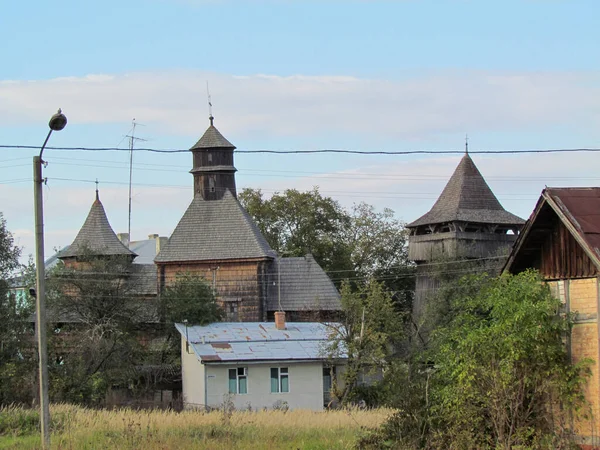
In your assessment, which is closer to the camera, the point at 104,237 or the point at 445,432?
the point at 445,432

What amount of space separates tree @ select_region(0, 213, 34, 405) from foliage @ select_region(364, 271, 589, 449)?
946 inches

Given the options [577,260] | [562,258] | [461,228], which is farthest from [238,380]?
[461,228]

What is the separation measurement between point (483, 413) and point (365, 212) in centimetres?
6801

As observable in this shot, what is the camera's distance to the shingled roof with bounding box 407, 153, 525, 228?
6673 cm

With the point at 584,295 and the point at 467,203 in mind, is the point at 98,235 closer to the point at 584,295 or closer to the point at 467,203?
the point at 467,203

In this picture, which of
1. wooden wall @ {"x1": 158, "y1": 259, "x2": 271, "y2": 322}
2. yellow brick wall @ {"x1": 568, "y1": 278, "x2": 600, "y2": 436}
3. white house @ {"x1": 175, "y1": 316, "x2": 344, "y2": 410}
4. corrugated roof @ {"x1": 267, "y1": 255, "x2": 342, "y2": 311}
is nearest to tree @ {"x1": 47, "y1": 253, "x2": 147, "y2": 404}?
white house @ {"x1": 175, "y1": 316, "x2": 344, "y2": 410}

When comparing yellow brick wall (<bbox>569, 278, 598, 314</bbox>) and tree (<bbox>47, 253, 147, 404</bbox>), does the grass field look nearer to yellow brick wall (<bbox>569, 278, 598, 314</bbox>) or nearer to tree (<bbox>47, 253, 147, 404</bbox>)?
yellow brick wall (<bbox>569, 278, 598, 314</bbox>)

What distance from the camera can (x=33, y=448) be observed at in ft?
60.2

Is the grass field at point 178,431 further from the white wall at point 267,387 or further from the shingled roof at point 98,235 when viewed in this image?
the shingled roof at point 98,235

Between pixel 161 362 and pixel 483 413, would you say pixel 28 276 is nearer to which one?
pixel 161 362

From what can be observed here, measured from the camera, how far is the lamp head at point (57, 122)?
57.2ft

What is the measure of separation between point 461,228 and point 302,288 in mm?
11869

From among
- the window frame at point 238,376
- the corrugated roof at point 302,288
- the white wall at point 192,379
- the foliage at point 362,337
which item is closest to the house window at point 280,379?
the window frame at point 238,376

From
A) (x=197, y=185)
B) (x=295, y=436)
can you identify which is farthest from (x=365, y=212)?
(x=295, y=436)
